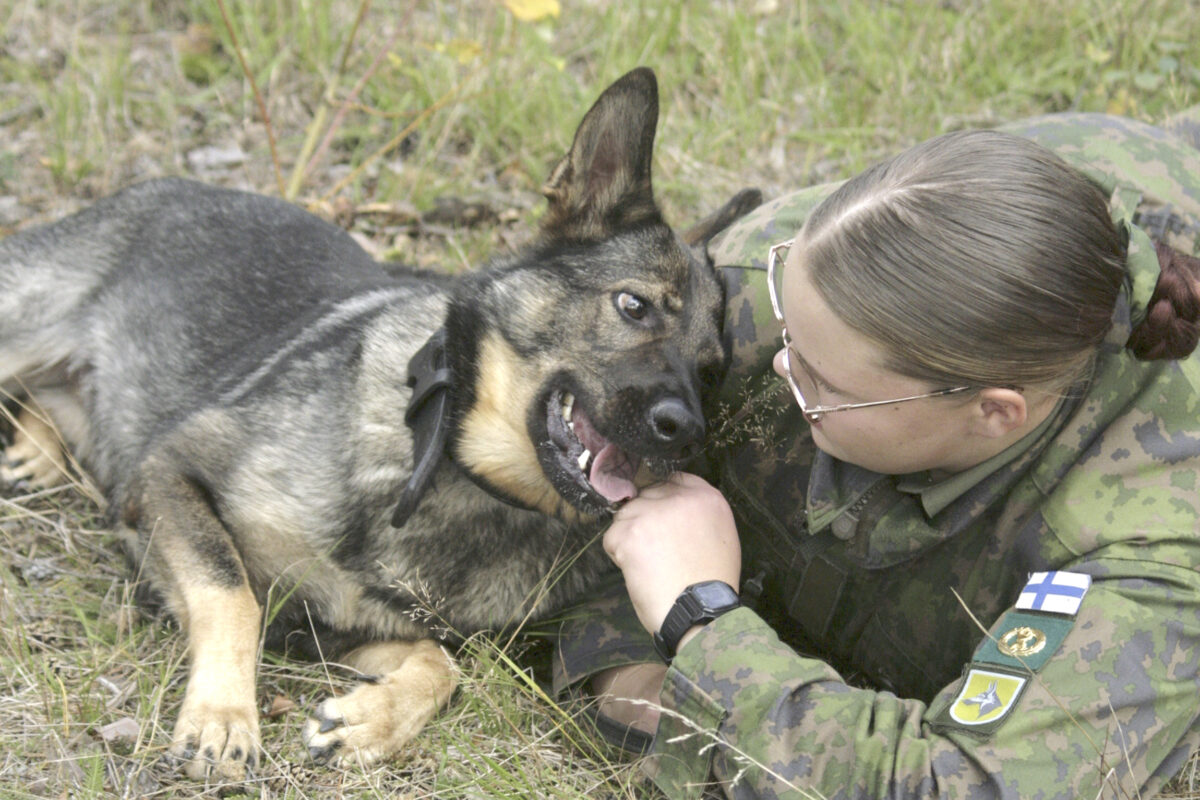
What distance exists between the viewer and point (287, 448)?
314 centimetres

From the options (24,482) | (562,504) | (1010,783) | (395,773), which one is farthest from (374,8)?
(1010,783)

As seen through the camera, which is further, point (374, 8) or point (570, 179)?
point (374, 8)

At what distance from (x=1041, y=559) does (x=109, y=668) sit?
7.99 ft

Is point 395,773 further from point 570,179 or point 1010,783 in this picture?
point 570,179

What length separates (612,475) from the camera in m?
2.78

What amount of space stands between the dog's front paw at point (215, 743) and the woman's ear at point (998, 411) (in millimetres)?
1868

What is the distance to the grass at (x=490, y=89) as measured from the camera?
5.04m

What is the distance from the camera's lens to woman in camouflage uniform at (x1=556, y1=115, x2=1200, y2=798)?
7.04ft

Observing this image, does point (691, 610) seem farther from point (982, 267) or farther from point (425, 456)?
point (982, 267)

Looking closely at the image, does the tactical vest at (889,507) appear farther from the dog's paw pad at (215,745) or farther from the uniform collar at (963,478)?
the dog's paw pad at (215,745)

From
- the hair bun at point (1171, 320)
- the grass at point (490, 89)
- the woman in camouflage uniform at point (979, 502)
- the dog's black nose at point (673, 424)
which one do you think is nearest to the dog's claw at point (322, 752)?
the woman in camouflage uniform at point (979, 502)

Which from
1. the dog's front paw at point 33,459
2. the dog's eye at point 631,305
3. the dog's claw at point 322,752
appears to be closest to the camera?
the dog's claw at point 322,752

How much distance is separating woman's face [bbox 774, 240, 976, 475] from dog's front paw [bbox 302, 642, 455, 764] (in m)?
1.27

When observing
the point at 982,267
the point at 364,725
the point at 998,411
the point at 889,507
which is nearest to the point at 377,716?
the point at 364,725
